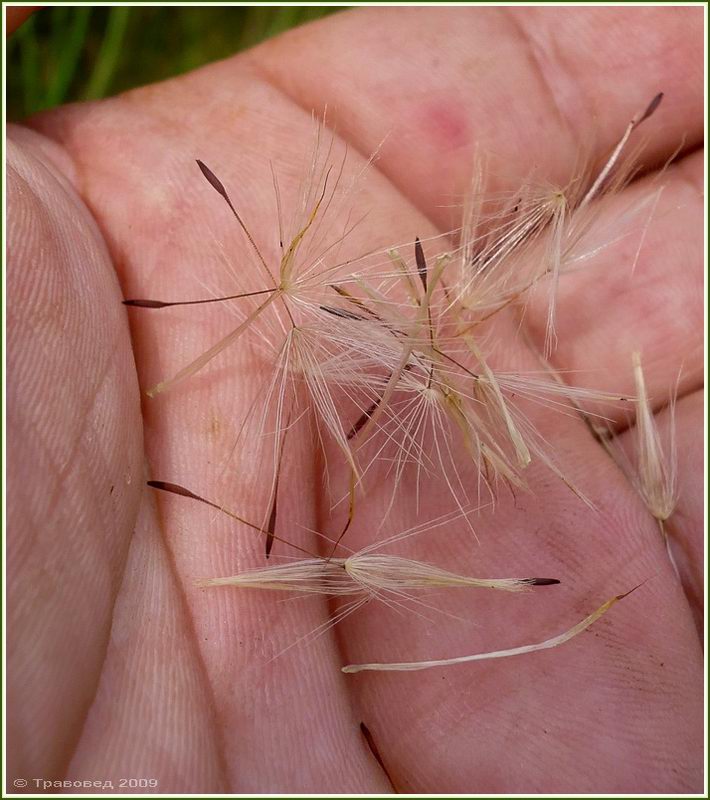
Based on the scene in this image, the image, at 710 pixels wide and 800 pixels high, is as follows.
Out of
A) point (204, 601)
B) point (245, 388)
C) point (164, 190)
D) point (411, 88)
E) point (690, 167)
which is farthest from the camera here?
point (690, 167)

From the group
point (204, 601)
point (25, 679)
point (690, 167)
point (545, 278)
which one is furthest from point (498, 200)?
point (25, 679)

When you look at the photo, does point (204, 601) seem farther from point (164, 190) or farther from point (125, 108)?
point (125, 108)

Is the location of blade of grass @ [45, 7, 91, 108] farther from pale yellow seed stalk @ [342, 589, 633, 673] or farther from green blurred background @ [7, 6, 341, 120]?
pale yellow seed stalk @ [342, 589, 633, 673]

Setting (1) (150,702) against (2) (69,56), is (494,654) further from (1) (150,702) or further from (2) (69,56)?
(2) (69,56)

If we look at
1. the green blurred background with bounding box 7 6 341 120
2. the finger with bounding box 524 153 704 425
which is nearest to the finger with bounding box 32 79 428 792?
the finger with bounding box 524 153 704 425

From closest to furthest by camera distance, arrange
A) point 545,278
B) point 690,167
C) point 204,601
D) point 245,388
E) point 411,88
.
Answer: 1. point 204,601
2. point 245,388
3. point 545,278
4. point 411,88
5. point 690,167

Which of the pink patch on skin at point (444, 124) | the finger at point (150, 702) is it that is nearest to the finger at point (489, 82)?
the pink patch on skin at point (444, 124)
